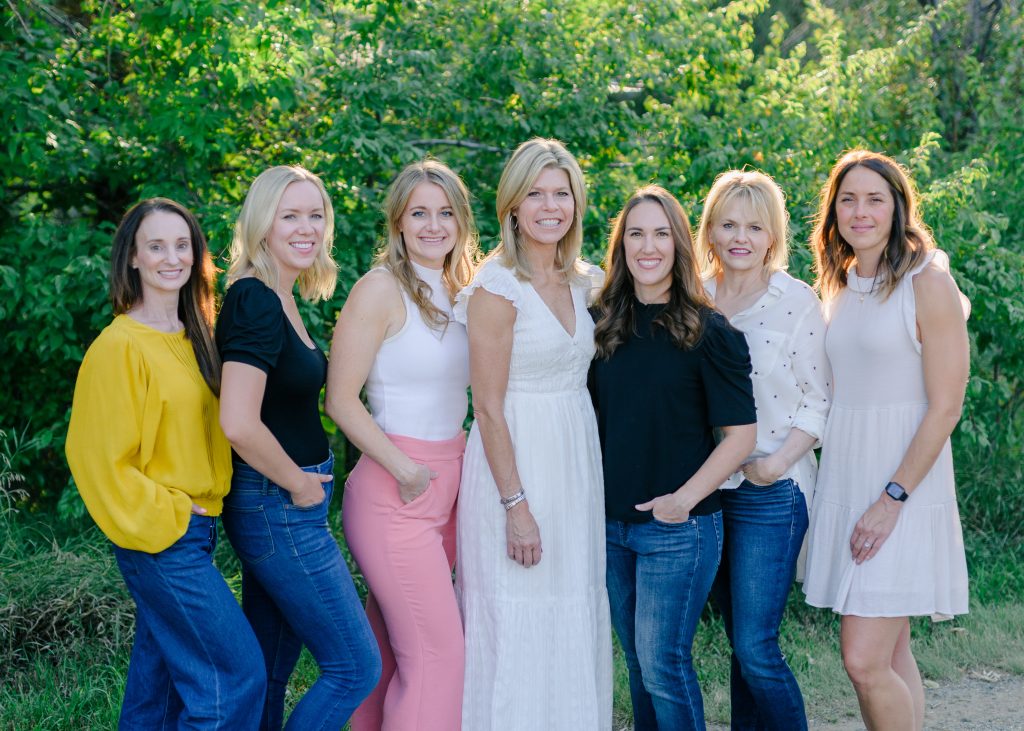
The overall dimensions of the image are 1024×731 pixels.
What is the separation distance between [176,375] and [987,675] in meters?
4.19

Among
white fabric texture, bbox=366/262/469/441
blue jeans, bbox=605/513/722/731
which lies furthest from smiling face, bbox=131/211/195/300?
blue jeans, bbox=605/513/722/731

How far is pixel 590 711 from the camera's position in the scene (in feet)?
11.6

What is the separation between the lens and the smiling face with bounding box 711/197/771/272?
3.66 meters

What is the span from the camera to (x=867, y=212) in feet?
11.7

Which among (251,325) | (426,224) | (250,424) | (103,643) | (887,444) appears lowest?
(103,643)

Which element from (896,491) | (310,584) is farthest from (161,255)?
(896,491)

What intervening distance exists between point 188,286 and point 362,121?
2.25 meters

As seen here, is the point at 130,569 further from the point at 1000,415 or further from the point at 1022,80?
the point at 1022,80

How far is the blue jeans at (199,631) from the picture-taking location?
10.0ft

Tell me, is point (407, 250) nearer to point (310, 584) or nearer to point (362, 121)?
point (310, 584)

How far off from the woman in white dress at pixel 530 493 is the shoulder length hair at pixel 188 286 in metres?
0.81

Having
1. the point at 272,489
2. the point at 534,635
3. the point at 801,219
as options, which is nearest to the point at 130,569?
the point at 272,489

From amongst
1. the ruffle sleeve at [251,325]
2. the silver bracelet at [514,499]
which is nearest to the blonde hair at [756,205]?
the silver bracelet at [514,499]

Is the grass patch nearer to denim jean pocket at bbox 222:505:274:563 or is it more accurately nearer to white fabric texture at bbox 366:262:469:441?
denim jean pocket at bbox 222:505:274:563
